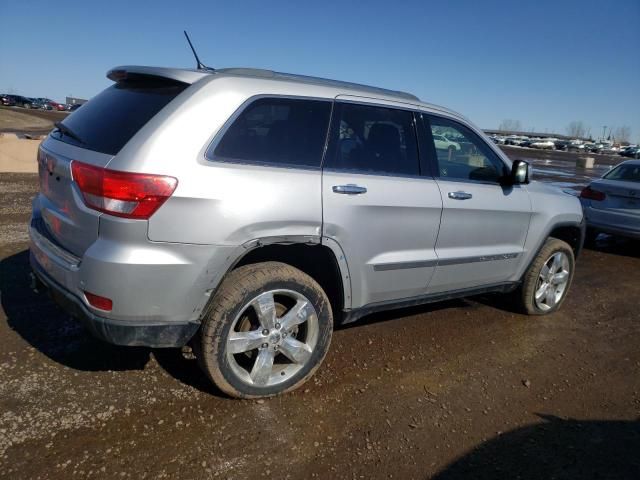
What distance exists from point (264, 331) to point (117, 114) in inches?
59.9

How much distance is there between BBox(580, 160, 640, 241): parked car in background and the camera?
769 centimetres

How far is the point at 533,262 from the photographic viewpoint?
4.68 m

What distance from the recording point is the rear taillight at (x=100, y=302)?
255 cm

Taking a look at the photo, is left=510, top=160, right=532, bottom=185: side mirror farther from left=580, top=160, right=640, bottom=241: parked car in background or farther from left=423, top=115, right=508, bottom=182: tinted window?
left=580, top=160, right=640, bottom=241: parked car in background

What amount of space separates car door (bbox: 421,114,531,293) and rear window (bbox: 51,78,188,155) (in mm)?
1909

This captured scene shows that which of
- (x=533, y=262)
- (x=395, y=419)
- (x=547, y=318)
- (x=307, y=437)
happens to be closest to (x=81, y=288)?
(x=307, y=437)

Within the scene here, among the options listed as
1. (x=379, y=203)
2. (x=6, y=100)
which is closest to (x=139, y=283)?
(x=379, y=203)

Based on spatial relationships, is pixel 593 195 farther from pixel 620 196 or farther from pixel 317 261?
pixel 317 261

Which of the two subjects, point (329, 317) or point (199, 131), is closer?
point (199, 131)

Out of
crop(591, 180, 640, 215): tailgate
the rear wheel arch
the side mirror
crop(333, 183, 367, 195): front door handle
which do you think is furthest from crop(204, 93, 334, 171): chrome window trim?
crop(591, 180, 640, 215): tailgate

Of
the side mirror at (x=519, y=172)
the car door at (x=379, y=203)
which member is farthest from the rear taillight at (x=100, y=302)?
the side mirror at (x=519, y=172)

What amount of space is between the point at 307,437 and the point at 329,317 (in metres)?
0.74

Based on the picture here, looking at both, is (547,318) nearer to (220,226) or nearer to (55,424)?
(220,226)

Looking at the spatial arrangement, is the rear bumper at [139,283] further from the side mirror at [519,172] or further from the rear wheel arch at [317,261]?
the side mirror at [519,172]
